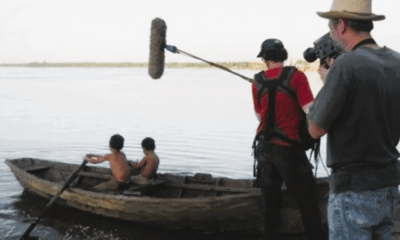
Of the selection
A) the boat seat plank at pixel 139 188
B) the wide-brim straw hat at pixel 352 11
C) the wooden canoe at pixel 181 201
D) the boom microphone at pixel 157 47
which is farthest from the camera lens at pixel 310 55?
the boat seat plank at pixel 139 188

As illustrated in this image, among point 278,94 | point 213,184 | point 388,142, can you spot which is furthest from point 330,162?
point 213,184

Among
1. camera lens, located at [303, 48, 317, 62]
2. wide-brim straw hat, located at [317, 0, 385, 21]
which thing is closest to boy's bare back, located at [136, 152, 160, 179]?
camera lens, located at [303, 48, 317, 62]

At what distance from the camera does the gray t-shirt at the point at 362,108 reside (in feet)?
7.47

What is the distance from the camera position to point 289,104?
15.1 ft

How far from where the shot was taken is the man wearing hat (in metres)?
2.29

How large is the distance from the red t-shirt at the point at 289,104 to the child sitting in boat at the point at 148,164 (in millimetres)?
3588

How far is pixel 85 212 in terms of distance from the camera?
8117 mm

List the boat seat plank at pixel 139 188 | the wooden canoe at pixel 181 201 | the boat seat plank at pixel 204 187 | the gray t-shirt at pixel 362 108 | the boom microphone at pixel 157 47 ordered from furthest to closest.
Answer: the boat seat plank at pixel 139 188 → the boat seat plank at pixel 204 187 → the boom microphone at pixel 157 47 → the wooden canoe at pixel 181 201 → the gray t-shirt at pixel 362 108

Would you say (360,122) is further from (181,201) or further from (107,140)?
(107,140)

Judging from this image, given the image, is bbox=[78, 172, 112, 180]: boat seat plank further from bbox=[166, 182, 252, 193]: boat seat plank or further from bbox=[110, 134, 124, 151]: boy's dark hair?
bbox=[166, 182, 252, 193]: boat seat plank

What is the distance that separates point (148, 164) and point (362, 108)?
19.8ft

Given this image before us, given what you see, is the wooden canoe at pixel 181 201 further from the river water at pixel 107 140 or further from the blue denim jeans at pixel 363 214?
the blue denim jeans at pixel 363 214

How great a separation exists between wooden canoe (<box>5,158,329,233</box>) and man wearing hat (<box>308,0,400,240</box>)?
3498 mm

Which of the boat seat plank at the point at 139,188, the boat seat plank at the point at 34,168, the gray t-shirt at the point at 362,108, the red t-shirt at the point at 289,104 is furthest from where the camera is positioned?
the boat seat plank at the point at 34,168
